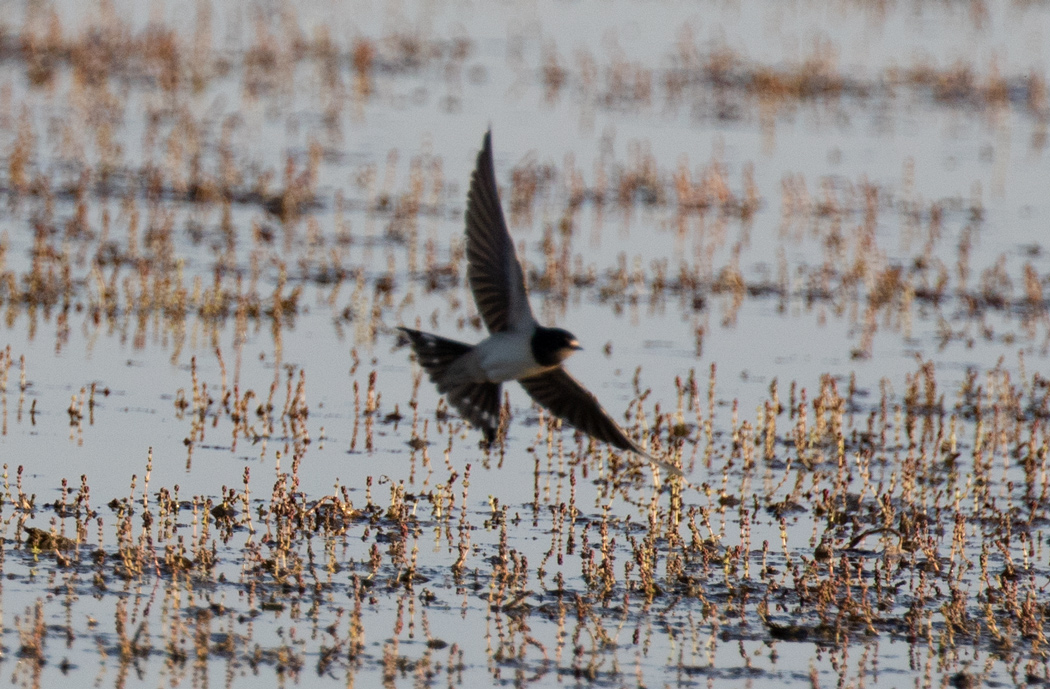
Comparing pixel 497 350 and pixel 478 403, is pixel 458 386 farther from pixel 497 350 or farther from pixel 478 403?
pixel 497 350

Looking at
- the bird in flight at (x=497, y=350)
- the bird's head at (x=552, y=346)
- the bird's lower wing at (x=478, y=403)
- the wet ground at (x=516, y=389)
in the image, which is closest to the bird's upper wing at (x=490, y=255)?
the bird in flight at (x=497, y=350)

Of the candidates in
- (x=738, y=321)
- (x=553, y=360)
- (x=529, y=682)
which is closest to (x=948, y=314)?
(x=738, y=321)

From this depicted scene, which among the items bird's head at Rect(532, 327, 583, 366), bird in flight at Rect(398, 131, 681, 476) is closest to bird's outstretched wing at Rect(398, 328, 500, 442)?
bird in flight at Rect(398, 131, 681, 476)

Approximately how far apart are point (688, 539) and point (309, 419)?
2668 mm

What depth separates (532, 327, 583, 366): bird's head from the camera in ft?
23.3

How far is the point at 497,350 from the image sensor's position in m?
7.34

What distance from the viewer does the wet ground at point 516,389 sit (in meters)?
6.69

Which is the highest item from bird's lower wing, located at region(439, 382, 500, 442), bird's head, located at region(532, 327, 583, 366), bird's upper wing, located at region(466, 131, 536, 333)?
bird's upper wing, located at region(466, 131, 536, 333)

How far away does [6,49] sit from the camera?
23828 mm

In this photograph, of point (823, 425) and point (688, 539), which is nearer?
point (688, 539)

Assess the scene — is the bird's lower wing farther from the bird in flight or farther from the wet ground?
the wet ground

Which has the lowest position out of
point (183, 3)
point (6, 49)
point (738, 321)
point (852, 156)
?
point (738, 321)

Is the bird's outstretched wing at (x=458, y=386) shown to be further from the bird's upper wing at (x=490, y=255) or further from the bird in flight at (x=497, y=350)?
the bird's upper wing at (x=490, y=255)

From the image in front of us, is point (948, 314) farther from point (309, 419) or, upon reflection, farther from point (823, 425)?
point (309, 419)
